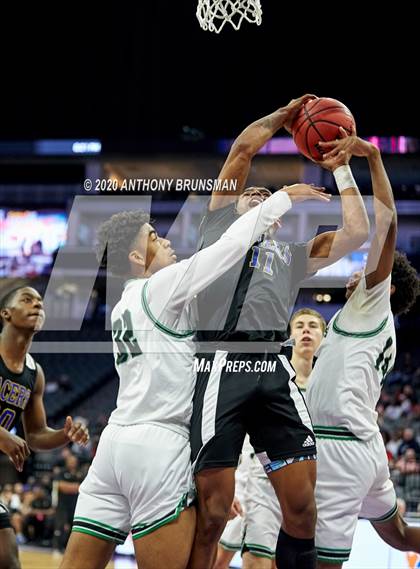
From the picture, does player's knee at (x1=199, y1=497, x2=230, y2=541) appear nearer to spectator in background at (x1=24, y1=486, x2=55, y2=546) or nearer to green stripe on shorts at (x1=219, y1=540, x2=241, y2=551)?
green stripe on shorts at (x1=219, y1=540, x2=241, y2=551)

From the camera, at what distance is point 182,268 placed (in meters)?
3.52

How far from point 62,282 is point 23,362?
8.97 ft

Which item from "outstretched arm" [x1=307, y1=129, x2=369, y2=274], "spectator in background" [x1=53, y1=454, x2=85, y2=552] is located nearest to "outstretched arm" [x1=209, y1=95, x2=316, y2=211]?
"outstretched arm" [x1=307, y1=129, x2=369, y2=274]

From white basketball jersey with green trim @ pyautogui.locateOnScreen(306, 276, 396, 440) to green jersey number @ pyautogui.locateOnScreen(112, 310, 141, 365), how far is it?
108 centimetres

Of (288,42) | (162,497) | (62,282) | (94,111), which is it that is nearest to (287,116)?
(162,497)

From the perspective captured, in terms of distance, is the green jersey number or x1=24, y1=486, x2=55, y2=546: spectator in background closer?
the green jersey number

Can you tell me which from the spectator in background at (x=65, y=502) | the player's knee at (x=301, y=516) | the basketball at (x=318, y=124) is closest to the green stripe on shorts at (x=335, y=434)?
the player's knee at (x=301, y=516)

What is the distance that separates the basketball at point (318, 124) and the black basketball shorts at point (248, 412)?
1.07m

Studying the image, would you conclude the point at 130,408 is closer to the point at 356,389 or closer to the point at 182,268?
the point at 182,268

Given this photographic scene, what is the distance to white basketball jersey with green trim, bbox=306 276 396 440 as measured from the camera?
4160mm

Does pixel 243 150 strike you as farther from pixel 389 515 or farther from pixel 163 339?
pixel 389 515

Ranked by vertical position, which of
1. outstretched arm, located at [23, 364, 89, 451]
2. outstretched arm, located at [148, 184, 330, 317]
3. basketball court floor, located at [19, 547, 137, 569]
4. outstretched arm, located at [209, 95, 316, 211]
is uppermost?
outstretched arm, located at [209, 95, 316, 211]

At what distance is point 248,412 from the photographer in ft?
12.6

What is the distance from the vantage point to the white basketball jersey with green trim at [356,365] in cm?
416
